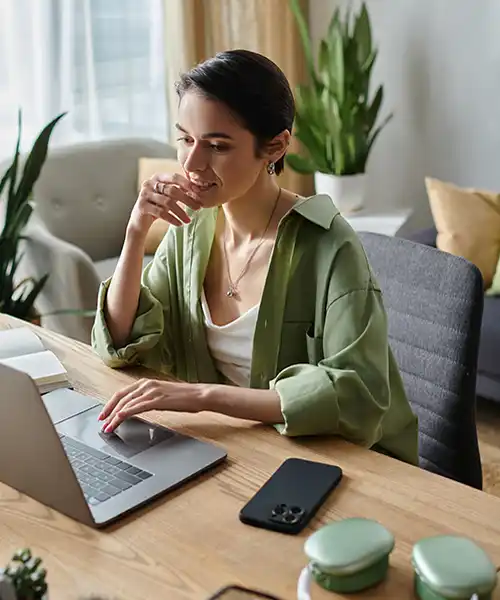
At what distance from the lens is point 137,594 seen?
2.87ft

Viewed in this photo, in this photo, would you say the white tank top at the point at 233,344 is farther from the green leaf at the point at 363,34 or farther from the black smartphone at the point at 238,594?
the green leaf at the point at 363,34

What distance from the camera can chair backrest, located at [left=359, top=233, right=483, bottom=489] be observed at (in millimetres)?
1458

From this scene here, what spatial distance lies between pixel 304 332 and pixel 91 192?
2.03 m

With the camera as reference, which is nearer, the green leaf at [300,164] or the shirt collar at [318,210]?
the shirt collar at [318,210]

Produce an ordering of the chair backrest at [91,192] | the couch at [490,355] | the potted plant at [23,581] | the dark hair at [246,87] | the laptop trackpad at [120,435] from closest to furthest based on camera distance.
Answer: the potted plant at [23,581]
the laptop trackpad at [120,435]
the dark hair at [246,87]
the couch at [490,355]
the chair backrest at [91,192]

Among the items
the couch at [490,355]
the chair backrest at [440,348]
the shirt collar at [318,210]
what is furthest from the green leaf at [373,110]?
the shirt collar at [318,210]

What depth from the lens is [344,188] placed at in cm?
344

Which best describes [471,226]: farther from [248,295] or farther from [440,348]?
[248,295]

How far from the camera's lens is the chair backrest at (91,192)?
3.16m

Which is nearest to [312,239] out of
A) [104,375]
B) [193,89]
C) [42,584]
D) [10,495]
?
[193,89]

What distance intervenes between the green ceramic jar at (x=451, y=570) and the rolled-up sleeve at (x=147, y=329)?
0.72 metres

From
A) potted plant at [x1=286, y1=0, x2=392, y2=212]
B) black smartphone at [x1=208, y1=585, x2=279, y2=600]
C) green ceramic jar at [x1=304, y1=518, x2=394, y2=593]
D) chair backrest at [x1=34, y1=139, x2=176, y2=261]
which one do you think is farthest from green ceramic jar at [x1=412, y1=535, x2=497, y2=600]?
potted plant at [x1=286, y1=0, x2=392, y2=212]

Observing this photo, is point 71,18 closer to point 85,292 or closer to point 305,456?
point 85,292

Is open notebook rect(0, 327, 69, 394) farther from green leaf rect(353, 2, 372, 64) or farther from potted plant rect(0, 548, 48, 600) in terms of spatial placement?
green leaf rect(353, 2, 372, 64)
